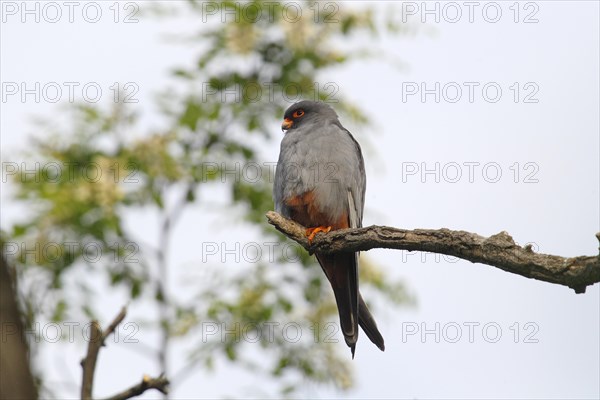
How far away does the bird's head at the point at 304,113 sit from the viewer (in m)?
7.03

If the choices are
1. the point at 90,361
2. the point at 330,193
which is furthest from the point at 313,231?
the point at 90,361

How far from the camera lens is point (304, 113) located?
23.4 feet

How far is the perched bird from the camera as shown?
238 inches

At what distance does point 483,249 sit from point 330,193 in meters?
2.22

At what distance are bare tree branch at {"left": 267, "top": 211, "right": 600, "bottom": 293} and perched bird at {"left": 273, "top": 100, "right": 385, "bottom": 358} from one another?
2.78 feet

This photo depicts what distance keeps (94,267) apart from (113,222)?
60cm

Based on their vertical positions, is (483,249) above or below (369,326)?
above

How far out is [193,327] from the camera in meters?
8.11

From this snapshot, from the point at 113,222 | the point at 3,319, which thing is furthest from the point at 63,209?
the point at 3,319

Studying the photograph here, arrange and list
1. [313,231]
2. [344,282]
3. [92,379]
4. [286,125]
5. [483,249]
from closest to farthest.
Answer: [483,249]
[92,379]
[313,231]
[344,282]
[286,125]

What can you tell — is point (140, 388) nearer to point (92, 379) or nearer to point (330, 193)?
point (92, 379)

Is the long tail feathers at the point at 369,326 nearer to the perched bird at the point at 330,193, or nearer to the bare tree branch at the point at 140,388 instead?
the perched bird at the point at 330,193

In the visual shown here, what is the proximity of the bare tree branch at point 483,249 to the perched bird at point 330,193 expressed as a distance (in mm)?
846

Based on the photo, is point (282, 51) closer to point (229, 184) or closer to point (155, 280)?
point (229, 184)
